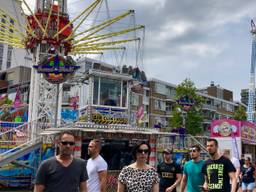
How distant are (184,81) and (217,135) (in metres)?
14.1

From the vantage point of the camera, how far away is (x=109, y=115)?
24938 mm

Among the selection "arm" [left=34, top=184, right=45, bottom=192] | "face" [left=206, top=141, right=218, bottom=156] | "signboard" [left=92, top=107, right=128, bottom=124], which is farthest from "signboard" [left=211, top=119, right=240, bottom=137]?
"arm" [left=34, top=184, right=45, bottom=192]

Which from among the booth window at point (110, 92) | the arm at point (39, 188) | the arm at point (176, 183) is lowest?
the arm at point (176, 183)

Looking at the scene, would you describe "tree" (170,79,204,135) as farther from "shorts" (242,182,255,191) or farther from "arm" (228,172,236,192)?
"arm" (228,172,236,192)

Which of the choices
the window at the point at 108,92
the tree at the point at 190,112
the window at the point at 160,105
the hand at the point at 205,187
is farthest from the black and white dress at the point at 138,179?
the window at the point at 160,105

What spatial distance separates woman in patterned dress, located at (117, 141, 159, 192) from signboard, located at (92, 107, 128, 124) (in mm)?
18942

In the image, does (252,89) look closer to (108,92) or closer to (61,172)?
(108,92)

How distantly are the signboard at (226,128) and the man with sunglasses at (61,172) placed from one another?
2870 cm

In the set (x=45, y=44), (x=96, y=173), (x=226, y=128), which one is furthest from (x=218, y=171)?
(x=226, y=128)

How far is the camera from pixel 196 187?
773 cm

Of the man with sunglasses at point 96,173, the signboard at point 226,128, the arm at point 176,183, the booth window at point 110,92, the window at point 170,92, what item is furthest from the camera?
the window at point 170,92

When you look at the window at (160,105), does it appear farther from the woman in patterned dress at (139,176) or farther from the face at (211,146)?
the woman in patterned dress at (139,176)

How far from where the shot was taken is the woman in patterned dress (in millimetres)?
4793

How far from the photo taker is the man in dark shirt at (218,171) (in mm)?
6738
